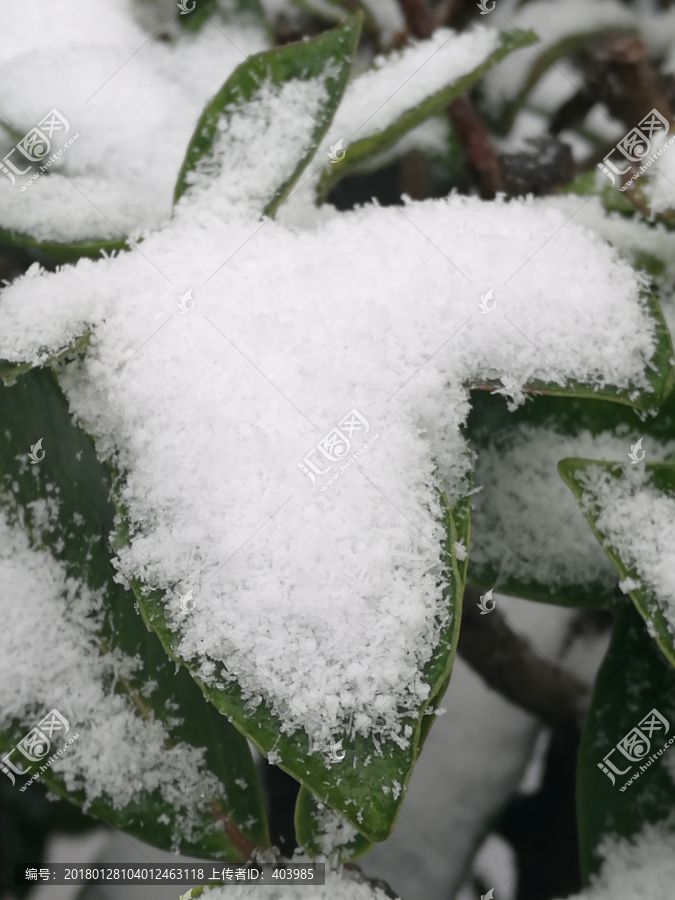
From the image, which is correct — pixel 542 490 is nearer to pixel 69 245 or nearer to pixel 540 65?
pixel 69 245

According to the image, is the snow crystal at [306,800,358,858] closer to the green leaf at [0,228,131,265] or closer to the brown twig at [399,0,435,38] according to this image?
the green leaf at [0,228,131,265]

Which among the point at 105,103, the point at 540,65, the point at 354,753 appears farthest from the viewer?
the point at 540,65

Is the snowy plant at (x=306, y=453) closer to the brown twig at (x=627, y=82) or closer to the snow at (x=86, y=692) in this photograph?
the snow at (x=86, y=692)

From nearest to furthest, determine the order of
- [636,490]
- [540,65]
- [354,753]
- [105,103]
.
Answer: [354,753], [636,490], [105,103], [540,65]

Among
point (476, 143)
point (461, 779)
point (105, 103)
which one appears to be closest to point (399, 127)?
point (476, 143)

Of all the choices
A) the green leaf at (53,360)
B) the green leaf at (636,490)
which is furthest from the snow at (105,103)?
the green leaf at (636,490)

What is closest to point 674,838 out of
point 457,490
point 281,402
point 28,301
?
point 457,490

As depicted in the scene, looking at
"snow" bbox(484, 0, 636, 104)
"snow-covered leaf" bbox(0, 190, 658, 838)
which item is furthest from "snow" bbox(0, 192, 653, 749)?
"snow" bbox(484, 0, 636, 104)

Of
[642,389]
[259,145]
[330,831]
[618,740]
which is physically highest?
[259,145]
